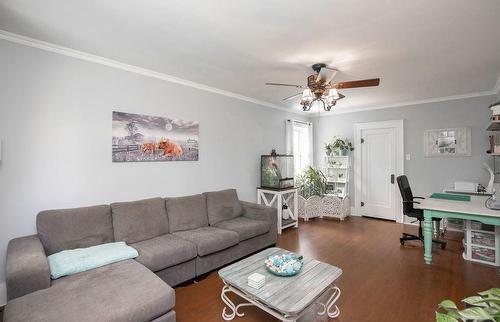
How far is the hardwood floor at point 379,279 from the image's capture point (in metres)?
2.12

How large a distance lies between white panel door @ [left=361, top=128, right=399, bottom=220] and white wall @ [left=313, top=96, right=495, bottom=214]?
0.92 feet

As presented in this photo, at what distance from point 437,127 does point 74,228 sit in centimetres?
590

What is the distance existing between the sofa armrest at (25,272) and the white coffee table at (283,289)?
4.14ft

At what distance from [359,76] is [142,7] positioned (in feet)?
9.12

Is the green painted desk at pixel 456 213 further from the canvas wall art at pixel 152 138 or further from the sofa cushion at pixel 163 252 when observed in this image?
the canvas wall art at pixel 152 138

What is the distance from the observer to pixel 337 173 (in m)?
5.80

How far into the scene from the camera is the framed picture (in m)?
4.35

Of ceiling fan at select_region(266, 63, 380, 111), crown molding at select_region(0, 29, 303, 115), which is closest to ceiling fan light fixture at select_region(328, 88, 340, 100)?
ceiling fan at select_region(266, 63, 380, 111)

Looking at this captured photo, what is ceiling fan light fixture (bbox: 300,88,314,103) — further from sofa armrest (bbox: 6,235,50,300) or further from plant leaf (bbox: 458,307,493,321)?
sofa armrest (bbox: 6,235,50,300)

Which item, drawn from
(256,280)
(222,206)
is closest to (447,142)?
(222,206)

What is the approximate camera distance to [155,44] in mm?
2424

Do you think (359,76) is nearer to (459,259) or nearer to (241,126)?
(241,126)

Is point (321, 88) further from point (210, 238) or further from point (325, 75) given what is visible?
point (210, 238)

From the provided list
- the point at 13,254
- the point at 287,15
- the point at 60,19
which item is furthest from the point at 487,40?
the point at 13,254
